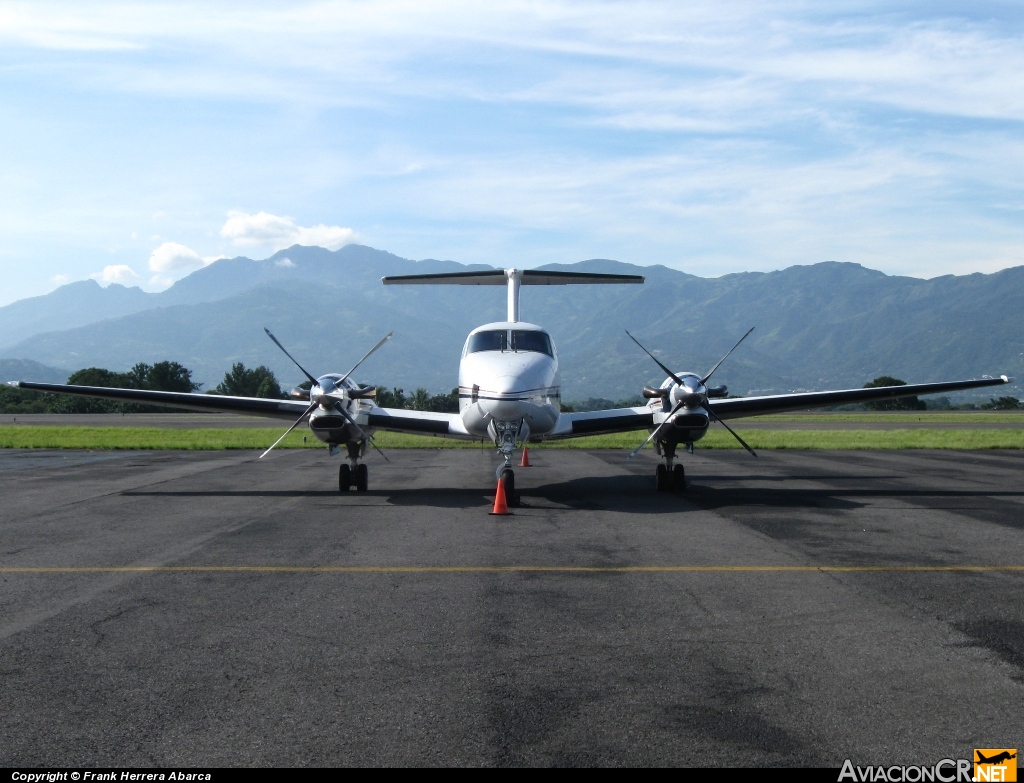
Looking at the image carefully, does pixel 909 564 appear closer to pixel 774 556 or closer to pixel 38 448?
pixel 774 556

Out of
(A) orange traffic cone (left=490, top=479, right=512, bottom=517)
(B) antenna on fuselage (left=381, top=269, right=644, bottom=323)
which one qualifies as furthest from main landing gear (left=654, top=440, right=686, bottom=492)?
(B) antenna on fuselage (left=381, top=269, right=644, bottom=323)

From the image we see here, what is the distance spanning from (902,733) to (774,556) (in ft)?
19.1

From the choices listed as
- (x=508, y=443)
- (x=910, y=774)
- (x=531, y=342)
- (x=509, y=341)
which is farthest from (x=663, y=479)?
(x=910, y=774)

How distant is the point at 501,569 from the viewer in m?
9.84

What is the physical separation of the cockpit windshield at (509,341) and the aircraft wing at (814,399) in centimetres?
359

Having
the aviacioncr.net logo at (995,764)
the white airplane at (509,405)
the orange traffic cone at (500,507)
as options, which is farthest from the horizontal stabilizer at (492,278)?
the aviacioncr.net logo at (995,764)

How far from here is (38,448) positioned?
108 feet

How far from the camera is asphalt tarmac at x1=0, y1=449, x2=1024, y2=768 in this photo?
4.85 meters

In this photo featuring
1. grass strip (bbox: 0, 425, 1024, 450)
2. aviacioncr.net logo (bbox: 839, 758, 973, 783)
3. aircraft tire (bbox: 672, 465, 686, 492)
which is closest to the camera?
aviacioncr.net logo (bbox: 839, 758, 973, 783)

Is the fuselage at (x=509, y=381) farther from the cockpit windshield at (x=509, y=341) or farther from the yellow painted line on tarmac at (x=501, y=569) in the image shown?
the yellow painted line on tarmac at (x=501, y=569)

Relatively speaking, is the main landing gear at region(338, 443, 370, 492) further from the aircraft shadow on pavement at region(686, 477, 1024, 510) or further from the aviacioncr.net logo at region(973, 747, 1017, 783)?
the aviacioncr.net logo at region(973, 747, 1017, 783)

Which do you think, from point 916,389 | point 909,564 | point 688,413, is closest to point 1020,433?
point 916,389

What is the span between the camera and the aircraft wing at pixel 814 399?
1761 cm

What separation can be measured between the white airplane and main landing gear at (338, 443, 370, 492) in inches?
0.8
